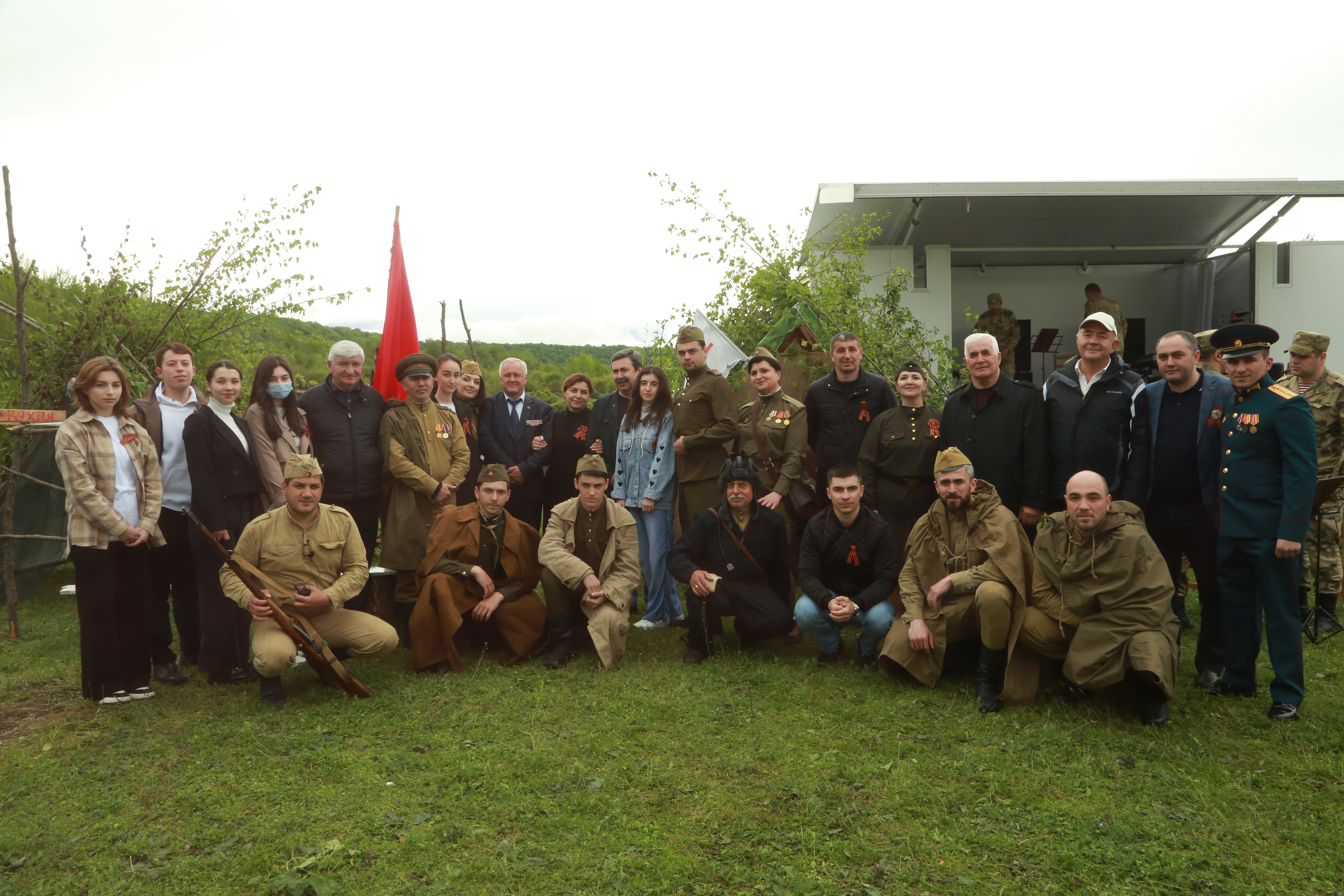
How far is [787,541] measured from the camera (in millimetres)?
5484

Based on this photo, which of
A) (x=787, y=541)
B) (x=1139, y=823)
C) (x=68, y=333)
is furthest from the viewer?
(x=68, y=333)

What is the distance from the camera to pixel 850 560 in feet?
17.1

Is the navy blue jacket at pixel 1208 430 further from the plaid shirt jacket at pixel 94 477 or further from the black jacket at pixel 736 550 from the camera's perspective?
the plaid shirt jacket at pixel 94 477

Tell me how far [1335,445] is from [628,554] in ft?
15.3

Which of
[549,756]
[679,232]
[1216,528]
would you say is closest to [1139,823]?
[1216,528]

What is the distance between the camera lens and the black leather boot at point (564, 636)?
5430 mm

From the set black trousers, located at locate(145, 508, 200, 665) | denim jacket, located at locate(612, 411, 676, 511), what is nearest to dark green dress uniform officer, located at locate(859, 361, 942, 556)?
denim jacket, located at locate(612, 411, 676, 511)

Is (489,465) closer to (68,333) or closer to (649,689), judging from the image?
(649,689)

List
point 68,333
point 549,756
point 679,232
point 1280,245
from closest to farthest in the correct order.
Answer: point 549,756, point 68,333, point 679,232, point 1280,245

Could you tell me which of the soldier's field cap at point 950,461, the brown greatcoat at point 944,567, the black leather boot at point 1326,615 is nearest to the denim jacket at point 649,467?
the brown greatcoat at point 944,567

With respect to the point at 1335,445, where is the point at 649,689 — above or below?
below

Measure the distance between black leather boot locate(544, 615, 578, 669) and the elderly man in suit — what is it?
1192mm

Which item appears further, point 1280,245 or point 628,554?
point 1280,245

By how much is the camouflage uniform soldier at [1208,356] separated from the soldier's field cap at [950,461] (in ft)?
6.31
